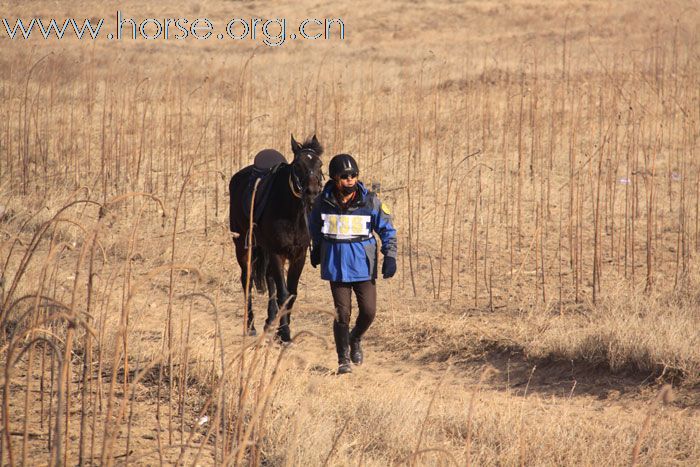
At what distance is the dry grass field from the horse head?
502 mm

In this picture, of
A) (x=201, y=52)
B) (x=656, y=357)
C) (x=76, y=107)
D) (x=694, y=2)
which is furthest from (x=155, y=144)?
(x=694, y=2)

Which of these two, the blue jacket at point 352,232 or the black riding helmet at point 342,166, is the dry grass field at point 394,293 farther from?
the black riding helmet at point 342,166

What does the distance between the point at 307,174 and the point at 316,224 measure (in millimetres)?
474

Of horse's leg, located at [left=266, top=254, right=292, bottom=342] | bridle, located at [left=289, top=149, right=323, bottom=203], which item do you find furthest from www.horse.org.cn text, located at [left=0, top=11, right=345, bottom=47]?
bridle, located at [left=289, top=149, right=323, bottom=203]

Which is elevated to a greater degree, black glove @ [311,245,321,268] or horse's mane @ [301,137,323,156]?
horse's mane @ [301,137,323,156]

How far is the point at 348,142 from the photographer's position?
1379 centimetres

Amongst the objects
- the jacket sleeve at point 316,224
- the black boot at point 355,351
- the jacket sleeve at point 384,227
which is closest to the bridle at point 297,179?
the jacket sleeve at point 316,224

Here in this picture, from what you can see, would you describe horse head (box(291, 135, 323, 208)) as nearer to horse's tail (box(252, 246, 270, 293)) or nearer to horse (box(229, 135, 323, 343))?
horse (box(229, 135, 323, 343))

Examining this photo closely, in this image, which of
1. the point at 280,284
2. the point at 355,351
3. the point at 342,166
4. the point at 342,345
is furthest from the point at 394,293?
the point at 342,166

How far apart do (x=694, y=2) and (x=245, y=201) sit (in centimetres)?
2210

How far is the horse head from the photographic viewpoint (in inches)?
255

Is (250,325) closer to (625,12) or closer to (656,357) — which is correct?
(656,357)

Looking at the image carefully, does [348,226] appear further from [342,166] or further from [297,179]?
[297,179]

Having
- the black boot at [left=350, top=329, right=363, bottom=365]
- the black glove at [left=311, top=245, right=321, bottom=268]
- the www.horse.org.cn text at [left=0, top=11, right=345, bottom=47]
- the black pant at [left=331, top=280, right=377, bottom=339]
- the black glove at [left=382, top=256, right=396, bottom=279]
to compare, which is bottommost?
the black boot at [left=350, top=329, right=363, bottom=365]
